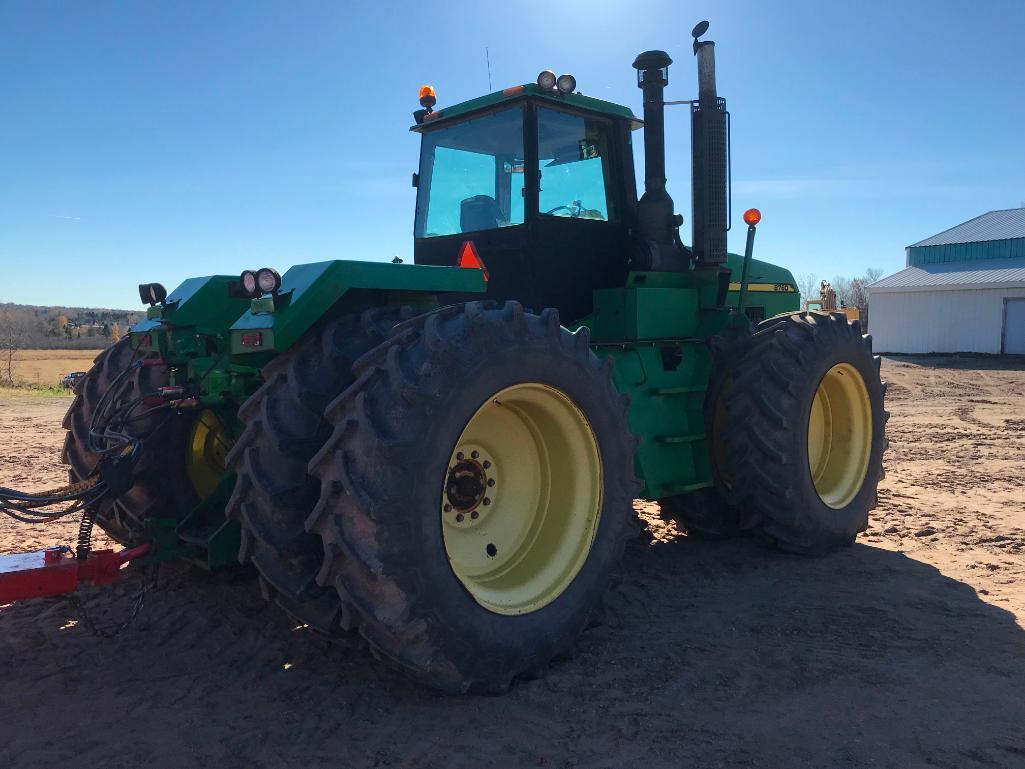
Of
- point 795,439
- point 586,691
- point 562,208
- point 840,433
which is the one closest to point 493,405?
point 586,691

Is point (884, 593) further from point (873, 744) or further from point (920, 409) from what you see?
point (920, 409)

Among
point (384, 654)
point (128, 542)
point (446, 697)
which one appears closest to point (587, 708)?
point (446, 697)

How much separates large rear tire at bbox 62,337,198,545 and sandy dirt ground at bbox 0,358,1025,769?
0.44 meters

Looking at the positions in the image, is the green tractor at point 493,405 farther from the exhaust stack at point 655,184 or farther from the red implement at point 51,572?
the red implement at point 51,572

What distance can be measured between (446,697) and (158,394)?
186 centimetres

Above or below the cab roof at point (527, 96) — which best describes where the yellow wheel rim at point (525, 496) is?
below

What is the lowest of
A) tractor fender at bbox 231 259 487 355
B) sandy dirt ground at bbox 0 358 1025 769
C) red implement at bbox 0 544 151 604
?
sandy dirt ground at bbox 0 358 1025 769

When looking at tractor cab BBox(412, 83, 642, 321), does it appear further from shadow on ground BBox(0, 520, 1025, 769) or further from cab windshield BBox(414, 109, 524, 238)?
shadow on ground BBox(0, 520, 1025, 769)

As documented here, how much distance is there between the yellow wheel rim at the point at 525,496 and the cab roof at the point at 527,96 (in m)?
2.05

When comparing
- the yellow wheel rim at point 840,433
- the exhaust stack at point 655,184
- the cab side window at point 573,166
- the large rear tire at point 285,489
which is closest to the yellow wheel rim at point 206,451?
the large rear tire at point 285,489

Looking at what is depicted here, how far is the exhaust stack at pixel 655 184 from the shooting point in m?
5.44

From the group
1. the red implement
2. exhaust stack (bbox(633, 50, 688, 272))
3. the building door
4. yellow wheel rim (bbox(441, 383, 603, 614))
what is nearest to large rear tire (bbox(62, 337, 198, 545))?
the red implement

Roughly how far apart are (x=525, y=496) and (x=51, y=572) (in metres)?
1.99

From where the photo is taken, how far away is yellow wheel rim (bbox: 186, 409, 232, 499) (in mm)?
4570
